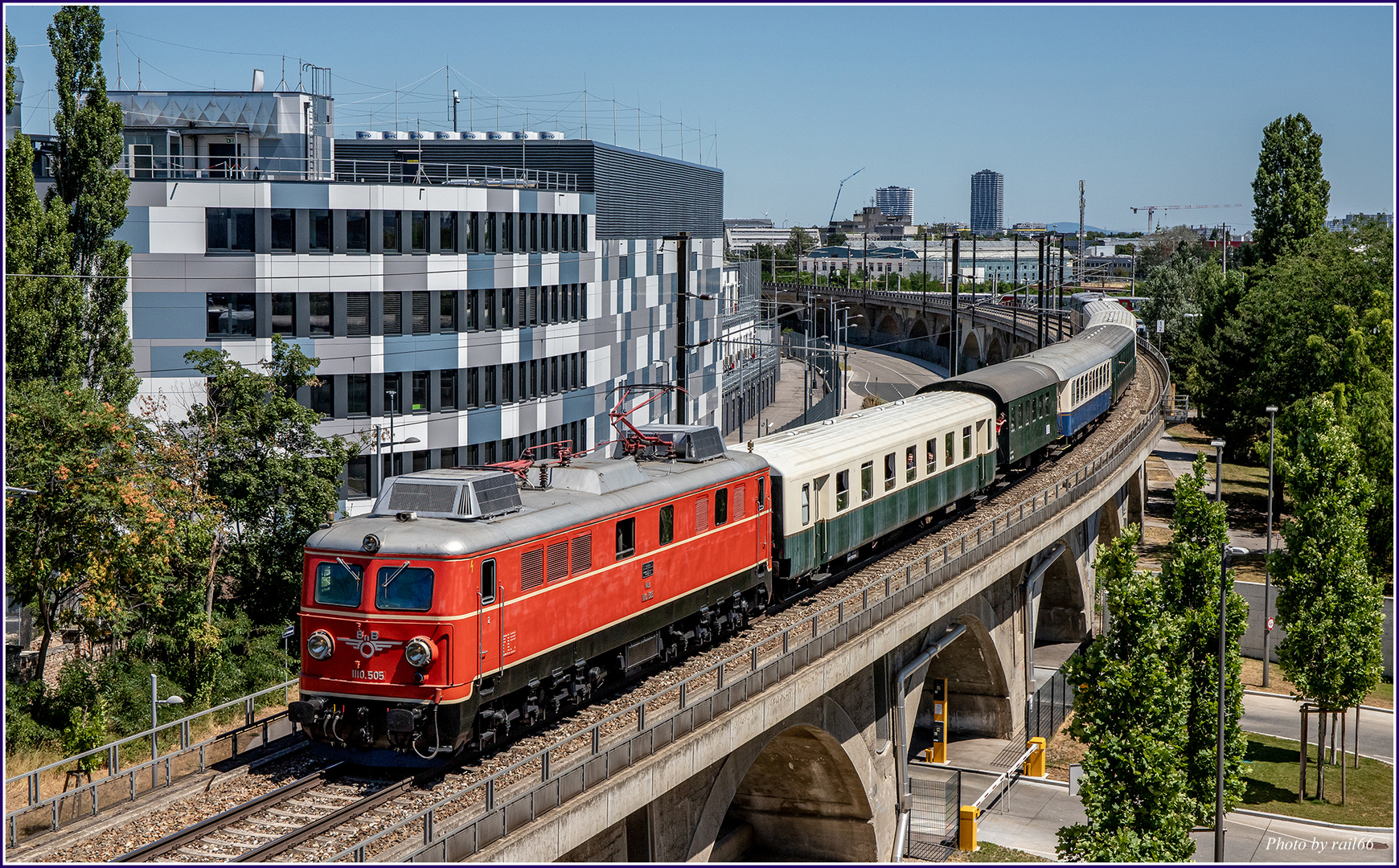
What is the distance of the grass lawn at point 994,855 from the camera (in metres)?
39.0

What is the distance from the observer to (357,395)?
47656 millimetres

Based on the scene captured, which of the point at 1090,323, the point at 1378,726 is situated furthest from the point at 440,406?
the point at 1090,323

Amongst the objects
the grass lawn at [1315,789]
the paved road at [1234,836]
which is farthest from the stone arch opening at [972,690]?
the grass lawn at [1315,789]

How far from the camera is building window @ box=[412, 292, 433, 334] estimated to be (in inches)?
1923

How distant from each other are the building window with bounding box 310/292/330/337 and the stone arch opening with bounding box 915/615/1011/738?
23.7 meters

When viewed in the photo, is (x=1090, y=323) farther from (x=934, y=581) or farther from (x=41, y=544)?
(x=41, y=544)

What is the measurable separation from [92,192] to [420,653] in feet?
79.6

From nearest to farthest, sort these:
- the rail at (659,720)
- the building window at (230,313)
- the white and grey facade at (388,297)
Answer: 1. the rail at (659,720)
2. the white and grey facade at (388,297)
3. the building window at (230,313)

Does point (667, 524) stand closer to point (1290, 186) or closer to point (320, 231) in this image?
point (320, 231)

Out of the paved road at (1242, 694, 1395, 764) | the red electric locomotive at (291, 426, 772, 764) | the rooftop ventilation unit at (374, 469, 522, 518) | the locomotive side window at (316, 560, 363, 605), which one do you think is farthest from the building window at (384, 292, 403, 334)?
the paved road at (1242, 694, 1395, 764)

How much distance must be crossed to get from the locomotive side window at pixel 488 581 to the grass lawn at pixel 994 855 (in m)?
22.8

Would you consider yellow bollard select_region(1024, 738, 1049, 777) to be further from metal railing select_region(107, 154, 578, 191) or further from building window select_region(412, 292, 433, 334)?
metal railing select_region(107, 154, 578, 191)

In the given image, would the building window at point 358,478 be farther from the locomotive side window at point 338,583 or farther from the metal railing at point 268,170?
the locomotive side window at point 338,583

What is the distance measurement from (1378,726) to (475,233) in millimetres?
38964
